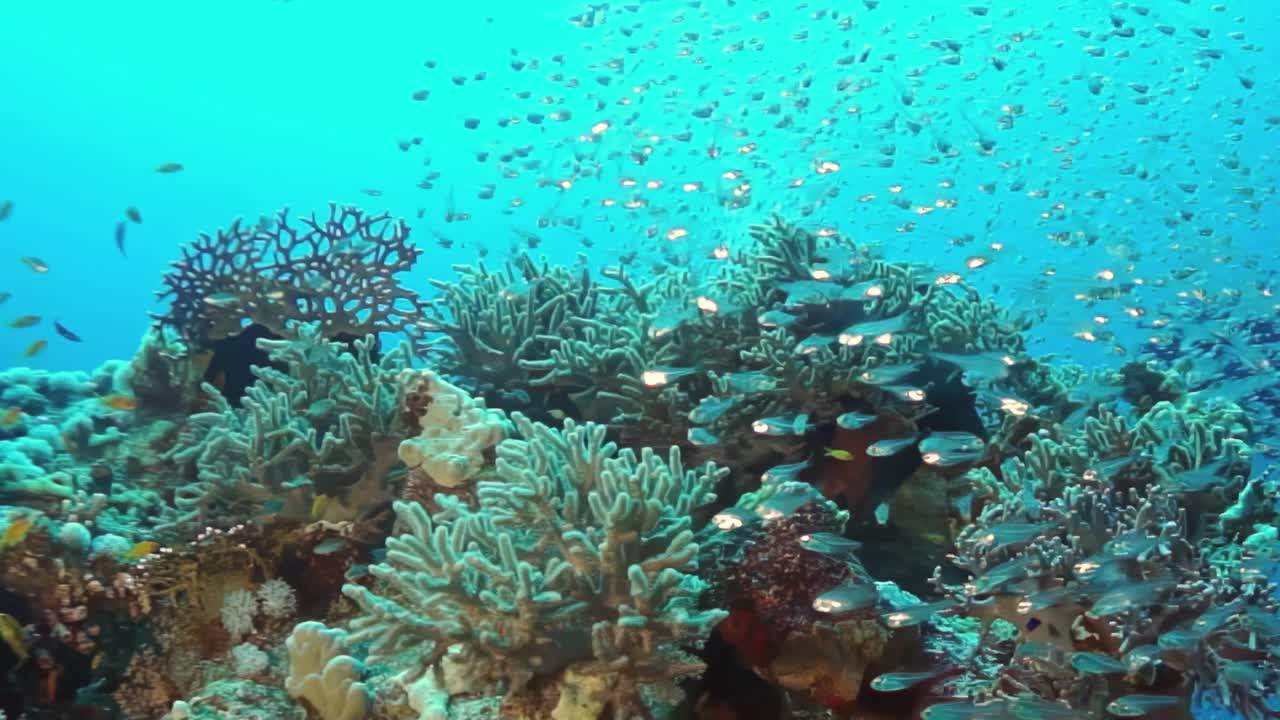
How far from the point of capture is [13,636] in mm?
5023

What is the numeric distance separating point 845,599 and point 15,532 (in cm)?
510

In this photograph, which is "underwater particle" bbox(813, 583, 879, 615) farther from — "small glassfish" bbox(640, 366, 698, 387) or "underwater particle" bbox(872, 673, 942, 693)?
"small glassfish" bbox(640, 366, 698, 387)

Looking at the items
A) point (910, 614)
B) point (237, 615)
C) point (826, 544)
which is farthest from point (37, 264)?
point (910, 614)

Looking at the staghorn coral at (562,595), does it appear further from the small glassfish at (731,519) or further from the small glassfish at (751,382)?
the small glassfish at (751,382)

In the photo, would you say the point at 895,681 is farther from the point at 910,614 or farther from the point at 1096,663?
the point at 1096,663

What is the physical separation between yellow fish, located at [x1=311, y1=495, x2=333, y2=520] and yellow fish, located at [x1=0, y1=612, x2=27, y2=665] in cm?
180

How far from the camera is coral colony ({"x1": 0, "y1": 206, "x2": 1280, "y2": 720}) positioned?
3.98 meters

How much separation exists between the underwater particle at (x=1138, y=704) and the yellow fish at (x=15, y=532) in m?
6.33

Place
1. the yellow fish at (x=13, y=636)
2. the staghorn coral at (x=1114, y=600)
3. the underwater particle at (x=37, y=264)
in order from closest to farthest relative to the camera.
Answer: the staghorn coral at (x=1114, y=600), the yellow fish at (x=13, y=636), the underwater particle at (x=37, y=264)

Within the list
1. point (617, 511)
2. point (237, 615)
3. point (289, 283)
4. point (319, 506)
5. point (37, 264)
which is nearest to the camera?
point (617, 511)

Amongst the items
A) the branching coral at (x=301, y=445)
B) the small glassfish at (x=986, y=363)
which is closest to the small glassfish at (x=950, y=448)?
the small glassfish at (x=986, y=363)

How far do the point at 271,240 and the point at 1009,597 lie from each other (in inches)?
323

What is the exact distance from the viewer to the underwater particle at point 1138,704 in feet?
12.3

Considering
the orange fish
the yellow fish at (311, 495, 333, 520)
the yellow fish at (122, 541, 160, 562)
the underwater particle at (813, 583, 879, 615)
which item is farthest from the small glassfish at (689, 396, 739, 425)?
the orange fish
